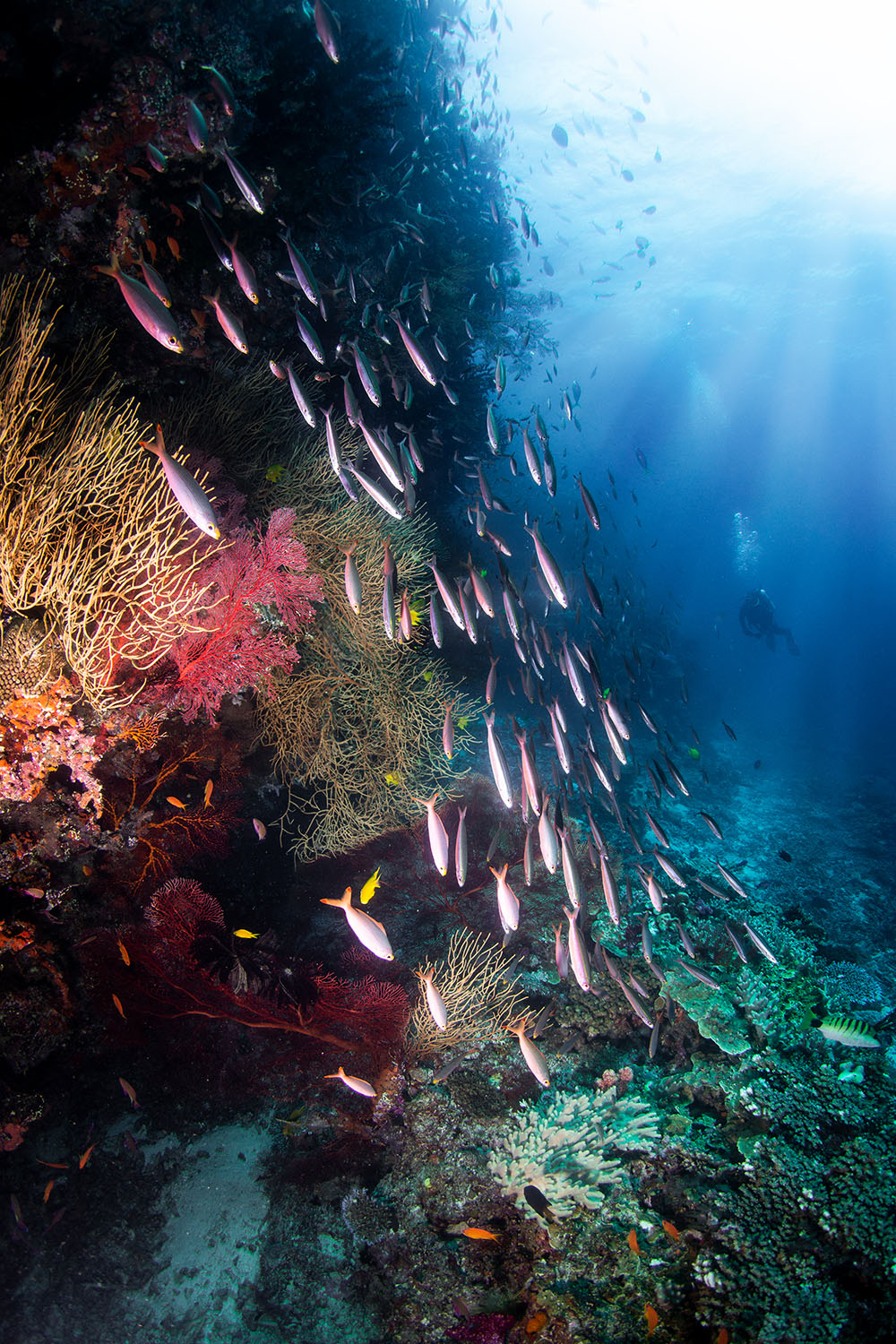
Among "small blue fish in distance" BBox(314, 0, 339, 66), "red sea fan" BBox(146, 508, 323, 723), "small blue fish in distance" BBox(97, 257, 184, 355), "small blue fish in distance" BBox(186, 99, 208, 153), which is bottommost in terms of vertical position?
"red sea fan" BBox(146, 508, 323, 723)

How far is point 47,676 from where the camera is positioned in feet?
10.9

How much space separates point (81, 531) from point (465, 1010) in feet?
16.0

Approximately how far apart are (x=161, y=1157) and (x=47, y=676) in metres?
3.99

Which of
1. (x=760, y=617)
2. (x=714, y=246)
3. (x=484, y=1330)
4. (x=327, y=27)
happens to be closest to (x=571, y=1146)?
(x=484, y=1330)

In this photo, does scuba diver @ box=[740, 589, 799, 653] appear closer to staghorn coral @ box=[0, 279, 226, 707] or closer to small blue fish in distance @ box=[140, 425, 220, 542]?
staghorn coral @ box=[0, 279, 226, 707]

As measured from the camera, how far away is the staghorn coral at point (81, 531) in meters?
3.29

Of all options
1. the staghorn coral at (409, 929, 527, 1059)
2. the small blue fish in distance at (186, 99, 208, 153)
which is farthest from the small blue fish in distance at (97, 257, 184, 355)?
the staghorn coral at (409, 929, 527, 1059)

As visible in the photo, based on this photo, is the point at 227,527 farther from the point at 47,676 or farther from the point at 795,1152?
the point at 795,1152

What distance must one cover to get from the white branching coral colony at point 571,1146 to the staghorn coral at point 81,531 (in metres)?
4.42

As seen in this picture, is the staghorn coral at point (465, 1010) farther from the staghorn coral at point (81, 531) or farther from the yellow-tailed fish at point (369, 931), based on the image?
the staghorn coral at point (81, 531)

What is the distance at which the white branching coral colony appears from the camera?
3.56 metres

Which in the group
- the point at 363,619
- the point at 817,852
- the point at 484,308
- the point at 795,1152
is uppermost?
the point at 484,308

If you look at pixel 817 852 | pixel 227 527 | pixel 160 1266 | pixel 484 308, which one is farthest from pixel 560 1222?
pixel 484 308

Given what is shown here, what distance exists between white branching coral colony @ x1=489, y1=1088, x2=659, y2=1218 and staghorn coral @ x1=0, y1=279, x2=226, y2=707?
4.42 metres
